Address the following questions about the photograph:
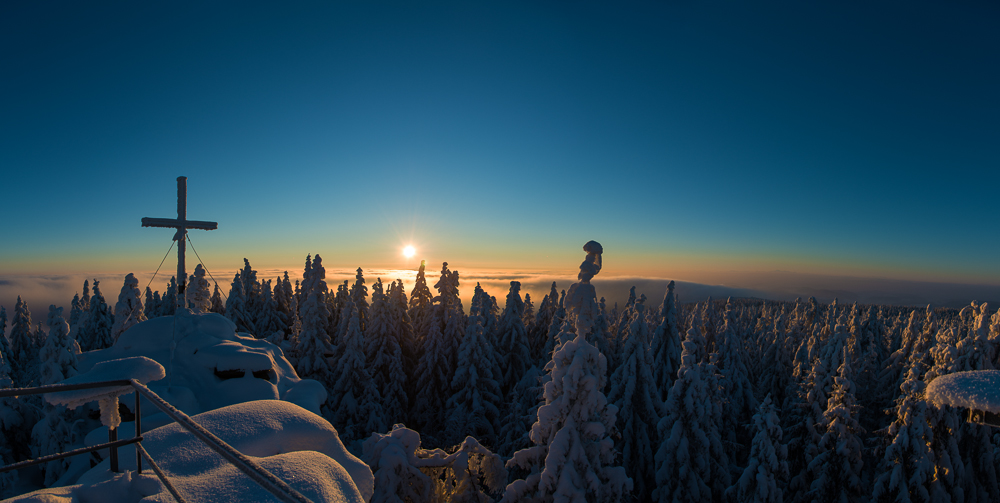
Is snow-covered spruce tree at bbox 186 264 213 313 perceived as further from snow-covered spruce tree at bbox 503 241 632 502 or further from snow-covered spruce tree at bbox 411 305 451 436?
snow-covered spruce tree at bbox 503 241 632 502

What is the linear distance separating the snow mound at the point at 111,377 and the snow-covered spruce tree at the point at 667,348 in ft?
80.6

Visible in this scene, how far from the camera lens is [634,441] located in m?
21.9

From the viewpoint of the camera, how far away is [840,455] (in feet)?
61.6

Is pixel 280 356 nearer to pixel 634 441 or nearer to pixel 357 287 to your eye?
pixel 634 441

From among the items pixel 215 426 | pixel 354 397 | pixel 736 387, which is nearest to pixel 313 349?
pixel 354 397

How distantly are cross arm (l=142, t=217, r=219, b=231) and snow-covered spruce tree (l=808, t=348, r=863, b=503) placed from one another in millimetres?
26251

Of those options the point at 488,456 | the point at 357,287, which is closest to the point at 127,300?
the point at 357,287

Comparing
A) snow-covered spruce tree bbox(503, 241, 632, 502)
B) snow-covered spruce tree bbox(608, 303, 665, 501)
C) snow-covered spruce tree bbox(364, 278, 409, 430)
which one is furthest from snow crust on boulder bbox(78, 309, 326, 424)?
snow-covered spruce tree bbox(608, 303, 665, 501)

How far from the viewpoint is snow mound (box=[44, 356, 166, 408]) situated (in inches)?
201

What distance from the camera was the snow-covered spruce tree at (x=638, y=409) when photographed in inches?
853

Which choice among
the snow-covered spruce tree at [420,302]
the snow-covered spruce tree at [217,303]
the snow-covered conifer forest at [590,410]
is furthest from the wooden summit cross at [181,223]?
the snow-covered spruce tree at [217,303]

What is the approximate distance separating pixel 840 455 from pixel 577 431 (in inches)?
593

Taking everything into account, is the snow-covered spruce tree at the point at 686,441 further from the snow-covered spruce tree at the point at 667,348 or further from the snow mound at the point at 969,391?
the snow mound at the point at 969,391

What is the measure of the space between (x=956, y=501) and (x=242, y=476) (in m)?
28.0
